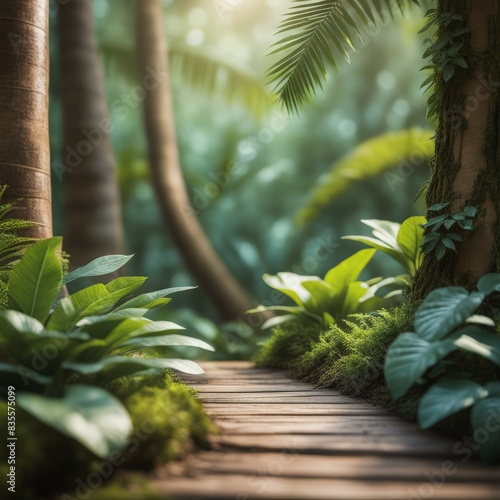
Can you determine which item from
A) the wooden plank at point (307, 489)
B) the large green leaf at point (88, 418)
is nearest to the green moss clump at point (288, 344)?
the wooden plank at point (307, 489)

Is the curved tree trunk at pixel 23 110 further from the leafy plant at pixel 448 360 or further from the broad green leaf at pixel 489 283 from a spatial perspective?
the broad green leaf at pixel 489 283

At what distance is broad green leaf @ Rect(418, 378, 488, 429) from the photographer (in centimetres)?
202

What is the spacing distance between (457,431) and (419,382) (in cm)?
28

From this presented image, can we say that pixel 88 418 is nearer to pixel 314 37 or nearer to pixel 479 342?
pixel 479 342

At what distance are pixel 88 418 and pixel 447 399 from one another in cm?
132

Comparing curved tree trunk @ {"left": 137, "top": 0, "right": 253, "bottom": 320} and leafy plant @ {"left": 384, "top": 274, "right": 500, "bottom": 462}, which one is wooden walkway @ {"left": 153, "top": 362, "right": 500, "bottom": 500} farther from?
curved tree trunk @ {"left": 137, "top": 0, "right": 253, "bottom": 320}

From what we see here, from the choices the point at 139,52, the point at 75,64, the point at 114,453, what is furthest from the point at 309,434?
the point at 139,52

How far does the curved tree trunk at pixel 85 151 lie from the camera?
527cm

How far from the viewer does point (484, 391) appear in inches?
82.1

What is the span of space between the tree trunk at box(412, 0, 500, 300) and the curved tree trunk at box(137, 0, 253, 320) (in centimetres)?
434

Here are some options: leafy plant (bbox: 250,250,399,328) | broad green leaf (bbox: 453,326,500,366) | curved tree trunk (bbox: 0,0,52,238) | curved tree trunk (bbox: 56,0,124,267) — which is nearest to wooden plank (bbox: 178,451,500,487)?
broad green leaf (bbox: 453,326,500,366)

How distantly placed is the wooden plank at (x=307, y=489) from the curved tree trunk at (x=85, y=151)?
12.3 feet

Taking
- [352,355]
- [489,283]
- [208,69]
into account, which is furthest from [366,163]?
[489,283]

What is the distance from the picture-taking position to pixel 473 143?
2.80m
